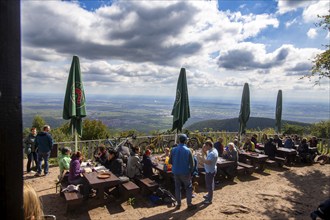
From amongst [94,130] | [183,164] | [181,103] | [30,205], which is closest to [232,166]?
[181,103]

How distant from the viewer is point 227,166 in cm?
829

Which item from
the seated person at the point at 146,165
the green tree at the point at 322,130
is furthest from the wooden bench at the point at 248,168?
the green tree at the point at 322,130

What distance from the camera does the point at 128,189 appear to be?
19.1 ft

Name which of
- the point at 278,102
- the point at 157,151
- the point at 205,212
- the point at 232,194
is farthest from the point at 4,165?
the point at 278,102

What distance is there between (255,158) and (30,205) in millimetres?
8875

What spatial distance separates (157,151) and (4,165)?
11501mm

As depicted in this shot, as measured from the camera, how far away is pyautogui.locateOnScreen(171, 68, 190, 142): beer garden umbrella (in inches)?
339

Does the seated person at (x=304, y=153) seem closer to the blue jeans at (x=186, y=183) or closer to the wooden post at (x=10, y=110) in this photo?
the blue jeans at (x=186, y=183)

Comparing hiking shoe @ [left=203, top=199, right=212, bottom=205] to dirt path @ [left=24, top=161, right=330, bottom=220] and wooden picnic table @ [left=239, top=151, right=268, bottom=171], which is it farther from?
wooden picnic table @ [left=239, top=151, right=268, bottom=171]

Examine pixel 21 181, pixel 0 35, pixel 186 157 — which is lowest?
pixel 186 157

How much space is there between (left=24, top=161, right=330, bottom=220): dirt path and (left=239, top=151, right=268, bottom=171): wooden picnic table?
0.64 m

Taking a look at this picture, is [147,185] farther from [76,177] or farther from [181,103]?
[181,103]

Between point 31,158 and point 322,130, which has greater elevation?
point 31,158

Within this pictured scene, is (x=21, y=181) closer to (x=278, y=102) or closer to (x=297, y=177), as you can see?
(x=297, y=177)
